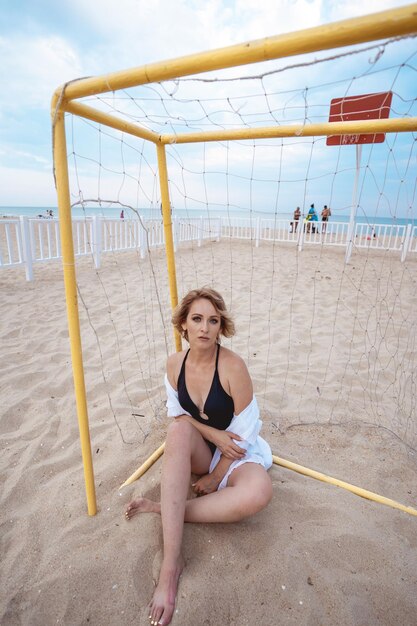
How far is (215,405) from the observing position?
5.61 feet

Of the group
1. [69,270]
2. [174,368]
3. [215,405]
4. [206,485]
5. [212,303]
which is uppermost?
[69,270]

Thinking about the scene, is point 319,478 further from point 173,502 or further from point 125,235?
point 125,235

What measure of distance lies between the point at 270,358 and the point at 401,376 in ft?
4.26

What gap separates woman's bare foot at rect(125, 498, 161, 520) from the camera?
1.65 meters

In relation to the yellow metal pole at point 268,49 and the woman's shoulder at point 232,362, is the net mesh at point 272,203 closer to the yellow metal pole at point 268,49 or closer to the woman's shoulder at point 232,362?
the yellow metal pole at point 268,49

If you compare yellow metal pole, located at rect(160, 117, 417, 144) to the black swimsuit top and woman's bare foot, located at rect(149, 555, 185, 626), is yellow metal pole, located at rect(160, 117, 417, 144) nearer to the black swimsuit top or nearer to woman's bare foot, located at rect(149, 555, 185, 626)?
the black swimsuit top

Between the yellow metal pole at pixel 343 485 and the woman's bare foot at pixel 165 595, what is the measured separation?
36.6 inches

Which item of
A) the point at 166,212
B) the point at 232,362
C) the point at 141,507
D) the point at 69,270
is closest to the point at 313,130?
the point at 166,212

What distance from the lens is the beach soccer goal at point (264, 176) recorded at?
116 centimetres

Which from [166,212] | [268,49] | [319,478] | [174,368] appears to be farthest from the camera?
[166,212]

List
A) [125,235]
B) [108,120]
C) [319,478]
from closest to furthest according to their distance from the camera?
[108,120] → [319,478] → [125,235]

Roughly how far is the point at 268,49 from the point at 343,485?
2.12 meters

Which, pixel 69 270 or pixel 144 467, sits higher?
pixel 69 270

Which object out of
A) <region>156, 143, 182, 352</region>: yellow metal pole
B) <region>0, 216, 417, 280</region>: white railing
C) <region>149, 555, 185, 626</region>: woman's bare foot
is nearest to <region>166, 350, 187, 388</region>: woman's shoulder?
<region>156, 143, 182, 352</region>: yellow metal pole
